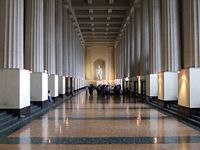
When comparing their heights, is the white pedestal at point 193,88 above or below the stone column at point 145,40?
below

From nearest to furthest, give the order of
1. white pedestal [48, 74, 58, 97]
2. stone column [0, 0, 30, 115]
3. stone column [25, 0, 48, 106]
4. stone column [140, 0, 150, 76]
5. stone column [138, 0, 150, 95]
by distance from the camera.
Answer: stone column [0, 0, 30, 115] → stone column [25, 0, 48, 106] → white pedestal [48, 74, 58, 97] → stone column [138, 0, 150, 95] → stone column [140, 0, 150, 76]

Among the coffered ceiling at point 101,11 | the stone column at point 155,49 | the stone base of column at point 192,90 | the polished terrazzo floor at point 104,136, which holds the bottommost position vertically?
the polished terrazzo floor at point 104,136

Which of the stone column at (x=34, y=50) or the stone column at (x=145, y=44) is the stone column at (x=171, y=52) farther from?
the stone column at (x=145, y=44)

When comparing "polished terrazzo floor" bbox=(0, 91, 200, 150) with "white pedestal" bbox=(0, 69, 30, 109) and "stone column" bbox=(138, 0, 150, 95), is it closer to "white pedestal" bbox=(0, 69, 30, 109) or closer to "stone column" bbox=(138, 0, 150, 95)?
"white pedestal" bbox=(0, 69, 30, 109)

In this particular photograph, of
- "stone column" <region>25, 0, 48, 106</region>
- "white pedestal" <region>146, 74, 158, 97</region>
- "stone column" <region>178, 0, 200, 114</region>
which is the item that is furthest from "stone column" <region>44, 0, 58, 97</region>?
"stone column" <region>178, 0, 200, 114</region>

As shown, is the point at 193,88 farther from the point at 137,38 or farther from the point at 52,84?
the point at 137,38

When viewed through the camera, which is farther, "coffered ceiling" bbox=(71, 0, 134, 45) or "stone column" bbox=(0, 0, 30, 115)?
"coffered ceiling" bbox=(71, 0, 134, 45)

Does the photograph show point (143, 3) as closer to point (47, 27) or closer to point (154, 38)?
point (154, 38)

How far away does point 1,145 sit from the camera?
7926 millimetres

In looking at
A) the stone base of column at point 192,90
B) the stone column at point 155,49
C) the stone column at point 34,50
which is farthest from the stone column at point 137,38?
the stone base of column at point 192,90

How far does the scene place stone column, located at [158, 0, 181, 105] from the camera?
17.6m

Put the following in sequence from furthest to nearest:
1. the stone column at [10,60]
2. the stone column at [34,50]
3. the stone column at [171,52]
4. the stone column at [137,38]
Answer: the stone column at [137,38]
the stone column at [171,52]
the stone column at [34,50]
the stone column at [10,60]

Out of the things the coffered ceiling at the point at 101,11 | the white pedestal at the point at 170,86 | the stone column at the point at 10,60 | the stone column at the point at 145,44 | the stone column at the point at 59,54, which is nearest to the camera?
the stone column at the point at 10,60

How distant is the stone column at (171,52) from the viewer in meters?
17.6
